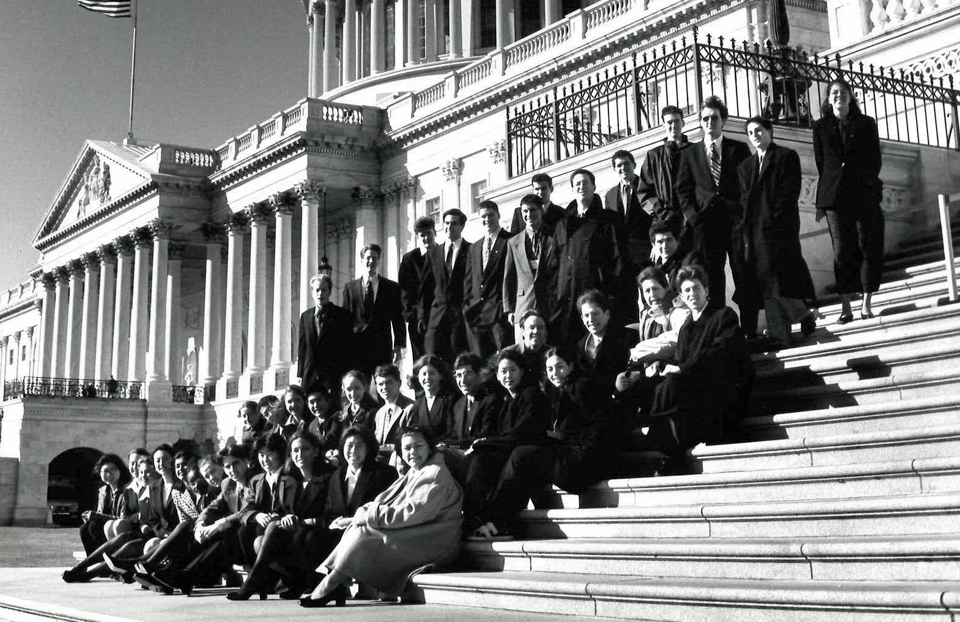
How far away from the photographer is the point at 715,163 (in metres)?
11.6

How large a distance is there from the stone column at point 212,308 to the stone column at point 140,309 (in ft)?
8.69

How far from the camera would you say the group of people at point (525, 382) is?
9531mm

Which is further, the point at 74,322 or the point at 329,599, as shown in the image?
the point at 74,322

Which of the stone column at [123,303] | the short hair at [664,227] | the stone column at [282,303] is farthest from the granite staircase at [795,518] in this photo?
the stone column at [123,303]

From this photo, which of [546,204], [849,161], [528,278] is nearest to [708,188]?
[849,161]

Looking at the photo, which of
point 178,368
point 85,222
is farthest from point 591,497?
point 85,222

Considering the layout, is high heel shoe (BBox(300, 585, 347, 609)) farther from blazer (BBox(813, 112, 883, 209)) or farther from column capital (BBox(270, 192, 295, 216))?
column capital (BBox(270, 192, 295, 216))

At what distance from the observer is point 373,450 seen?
34.8 ft

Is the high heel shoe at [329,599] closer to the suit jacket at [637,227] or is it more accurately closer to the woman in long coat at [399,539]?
the woman in long coat at [399,539]

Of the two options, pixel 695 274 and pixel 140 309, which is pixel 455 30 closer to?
pixel 140 309

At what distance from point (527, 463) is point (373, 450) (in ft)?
5.38

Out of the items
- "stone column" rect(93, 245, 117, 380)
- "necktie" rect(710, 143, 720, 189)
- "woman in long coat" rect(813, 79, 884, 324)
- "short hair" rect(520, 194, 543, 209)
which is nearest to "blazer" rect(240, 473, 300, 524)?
"short hair" rect(520, 194, 543, 209)

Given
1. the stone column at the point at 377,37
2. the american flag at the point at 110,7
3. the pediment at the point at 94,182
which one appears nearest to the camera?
the american flag at the point at 110,7

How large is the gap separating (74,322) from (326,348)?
173ft
